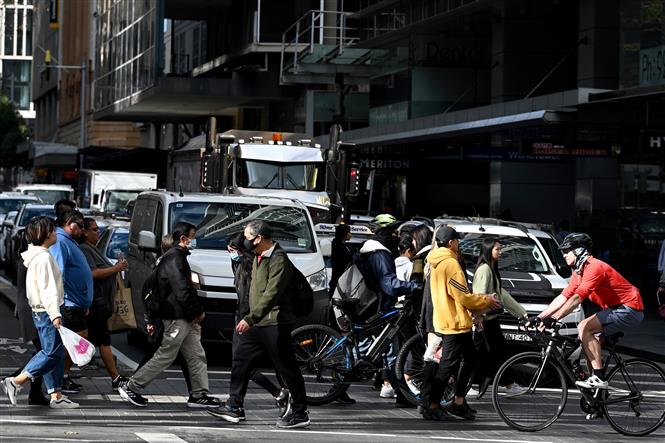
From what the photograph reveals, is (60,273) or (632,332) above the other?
(60,273)

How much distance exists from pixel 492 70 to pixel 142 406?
1037 inches

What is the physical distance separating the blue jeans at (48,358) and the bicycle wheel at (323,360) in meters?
2.19

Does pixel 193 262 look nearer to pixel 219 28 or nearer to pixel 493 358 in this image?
pixel 493 358

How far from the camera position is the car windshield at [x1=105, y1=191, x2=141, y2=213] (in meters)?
39.6

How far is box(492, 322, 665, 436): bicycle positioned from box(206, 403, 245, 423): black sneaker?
2140 millimetres

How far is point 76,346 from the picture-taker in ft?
40.7

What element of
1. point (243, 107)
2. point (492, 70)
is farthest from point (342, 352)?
point (243, 107)

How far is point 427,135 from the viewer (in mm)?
32281

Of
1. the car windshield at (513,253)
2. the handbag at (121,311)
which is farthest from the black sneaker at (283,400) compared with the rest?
the car windshield at (513,253)

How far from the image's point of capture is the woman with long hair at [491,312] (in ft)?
44.7

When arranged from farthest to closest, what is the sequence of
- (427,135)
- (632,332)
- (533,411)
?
1. (427,135)
2. (632,332)
3. (533,411)

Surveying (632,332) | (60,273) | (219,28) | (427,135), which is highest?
(219,28)

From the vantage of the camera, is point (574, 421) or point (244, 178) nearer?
point (574, 421)

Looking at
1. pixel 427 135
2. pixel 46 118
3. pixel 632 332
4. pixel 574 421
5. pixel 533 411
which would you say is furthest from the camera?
pixel 46 118
